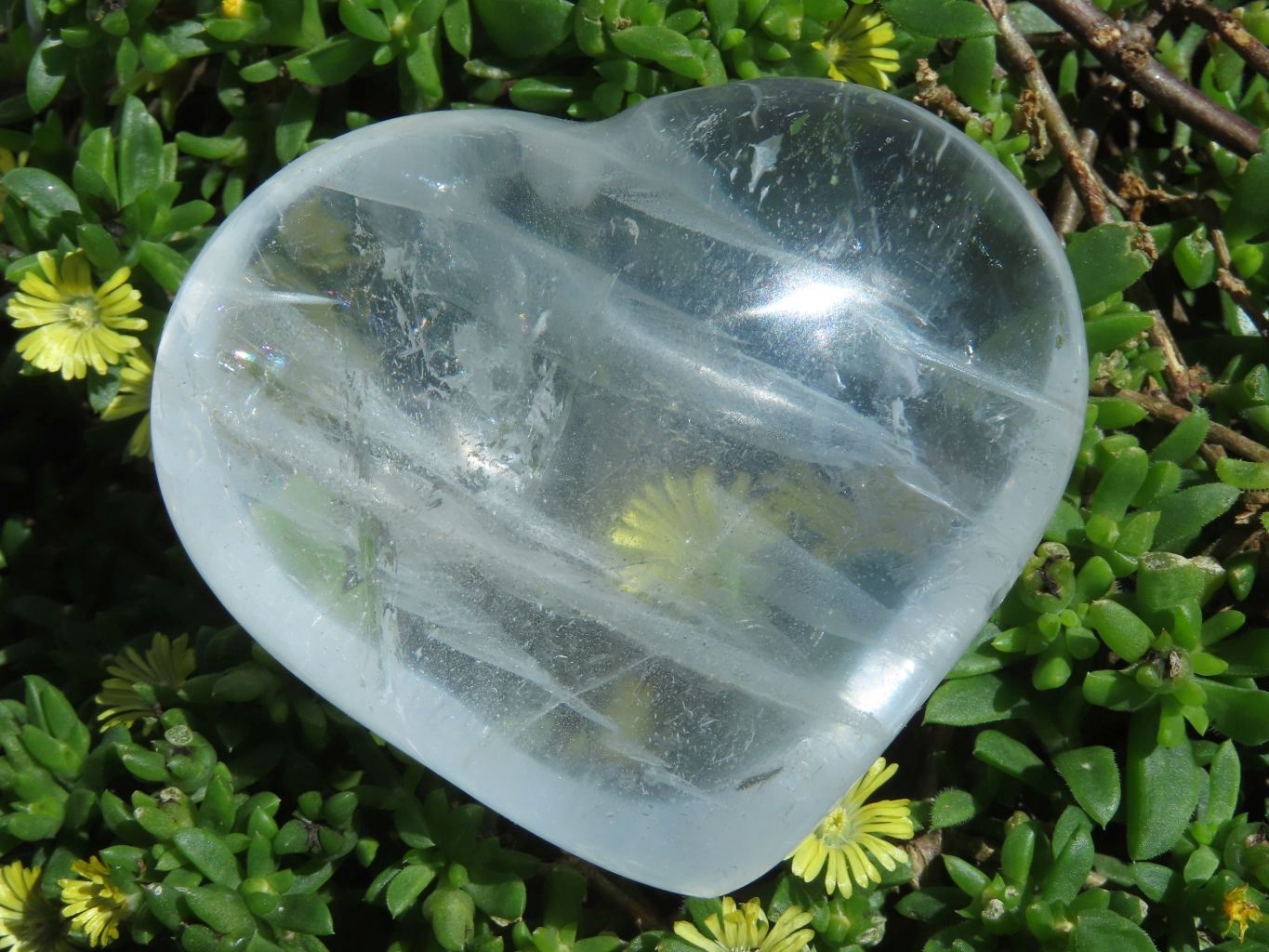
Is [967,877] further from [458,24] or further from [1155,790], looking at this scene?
[458,24]

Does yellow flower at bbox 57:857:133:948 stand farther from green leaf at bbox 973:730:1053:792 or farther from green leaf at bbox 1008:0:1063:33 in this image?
green leaf at bbox 1008:0:1063:33

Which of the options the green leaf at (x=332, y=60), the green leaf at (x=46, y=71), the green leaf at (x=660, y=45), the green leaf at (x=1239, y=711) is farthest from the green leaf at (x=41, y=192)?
the green leaf at (x=1239, y=711)

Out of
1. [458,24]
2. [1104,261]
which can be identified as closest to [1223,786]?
[1104,261]

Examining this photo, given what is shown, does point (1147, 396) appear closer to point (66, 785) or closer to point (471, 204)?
point (471, 204)

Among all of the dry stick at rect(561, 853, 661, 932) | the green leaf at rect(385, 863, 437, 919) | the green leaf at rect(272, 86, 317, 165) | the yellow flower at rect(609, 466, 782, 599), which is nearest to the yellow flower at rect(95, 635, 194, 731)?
the green leaf at rect(385, 863, 437, 919)

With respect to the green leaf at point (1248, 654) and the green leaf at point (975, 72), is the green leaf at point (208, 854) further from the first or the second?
the green leaf at point (975, 72)

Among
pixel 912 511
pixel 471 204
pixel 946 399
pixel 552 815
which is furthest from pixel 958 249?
pixel 552 815
